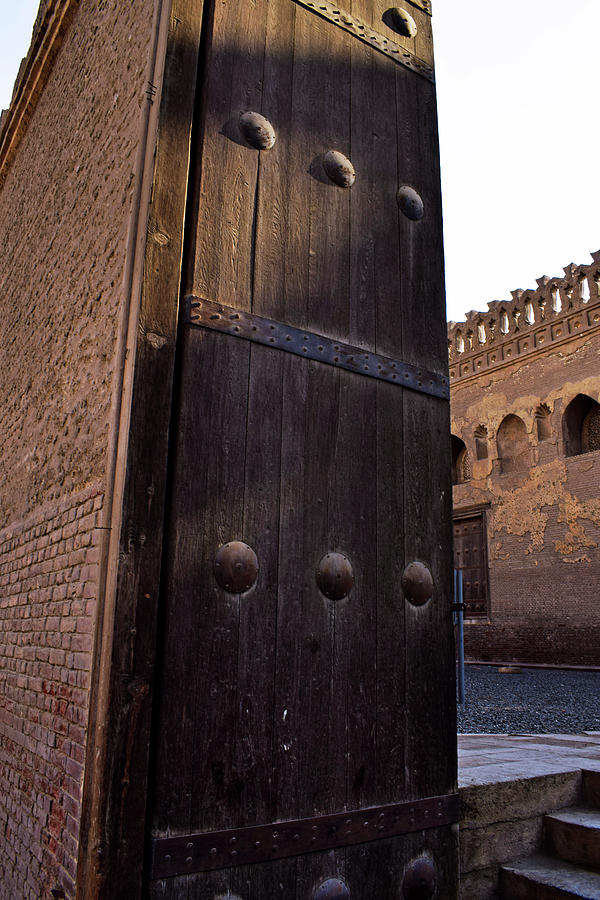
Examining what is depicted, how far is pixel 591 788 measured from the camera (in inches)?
117

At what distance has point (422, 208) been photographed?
3080 millimetres

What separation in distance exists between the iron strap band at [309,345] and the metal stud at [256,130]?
2.39ft

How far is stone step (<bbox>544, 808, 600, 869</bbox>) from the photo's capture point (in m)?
2.60

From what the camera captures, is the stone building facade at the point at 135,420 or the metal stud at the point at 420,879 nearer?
the stone building facade at the point at 135,420

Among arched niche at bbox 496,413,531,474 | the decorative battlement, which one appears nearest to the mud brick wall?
the decorative battlement

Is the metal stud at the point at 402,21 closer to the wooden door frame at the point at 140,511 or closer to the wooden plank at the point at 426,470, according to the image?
the wooden plank at the point at 426,470

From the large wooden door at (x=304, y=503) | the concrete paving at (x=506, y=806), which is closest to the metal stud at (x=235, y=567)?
the large wooden door at (x=304, y=503)

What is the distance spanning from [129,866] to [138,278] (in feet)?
5.91

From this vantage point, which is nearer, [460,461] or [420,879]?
[420,879]

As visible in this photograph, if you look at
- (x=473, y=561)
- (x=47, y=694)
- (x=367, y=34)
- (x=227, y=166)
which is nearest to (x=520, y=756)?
(x=47, y=694)

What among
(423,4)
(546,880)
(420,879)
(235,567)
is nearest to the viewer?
(235,567)

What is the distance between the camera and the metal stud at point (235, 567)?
7.15ft

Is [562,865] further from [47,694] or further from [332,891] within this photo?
[47,694]

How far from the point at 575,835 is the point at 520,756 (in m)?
0.87
